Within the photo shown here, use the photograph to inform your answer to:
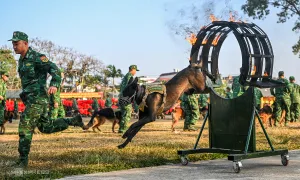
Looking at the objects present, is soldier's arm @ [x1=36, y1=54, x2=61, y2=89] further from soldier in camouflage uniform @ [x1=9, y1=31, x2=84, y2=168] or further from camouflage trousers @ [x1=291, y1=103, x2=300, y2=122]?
camouflage trousers @ [x1=291, y1=103, x2=300, y2=122]

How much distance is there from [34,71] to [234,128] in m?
3.09

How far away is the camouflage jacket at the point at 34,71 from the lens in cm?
695

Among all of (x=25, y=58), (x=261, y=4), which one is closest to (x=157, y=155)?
(x=25, y=58)

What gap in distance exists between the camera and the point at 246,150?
682 centimetres

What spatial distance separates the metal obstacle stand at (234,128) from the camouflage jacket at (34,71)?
7.43ft

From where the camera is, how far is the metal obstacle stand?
7.06 metres

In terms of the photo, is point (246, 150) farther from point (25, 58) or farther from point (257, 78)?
point (25, 58)

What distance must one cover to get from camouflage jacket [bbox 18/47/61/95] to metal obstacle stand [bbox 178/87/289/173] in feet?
7.43

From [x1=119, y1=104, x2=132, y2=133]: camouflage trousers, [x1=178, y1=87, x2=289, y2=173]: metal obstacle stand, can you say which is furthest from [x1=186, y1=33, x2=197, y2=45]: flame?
[x1=119, y1=104, x2=132, y2=133]: camouflage trousers

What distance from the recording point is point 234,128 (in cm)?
736

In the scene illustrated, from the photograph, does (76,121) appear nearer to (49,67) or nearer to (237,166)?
(49,67)

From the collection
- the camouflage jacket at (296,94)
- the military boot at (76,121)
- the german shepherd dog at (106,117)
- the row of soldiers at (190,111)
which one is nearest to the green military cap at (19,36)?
the military boot at (76,121)

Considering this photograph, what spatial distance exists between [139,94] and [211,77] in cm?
134

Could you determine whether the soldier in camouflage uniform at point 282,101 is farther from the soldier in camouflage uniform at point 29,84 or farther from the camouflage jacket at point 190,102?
the soldier in camouflage uniform at point 29,84
